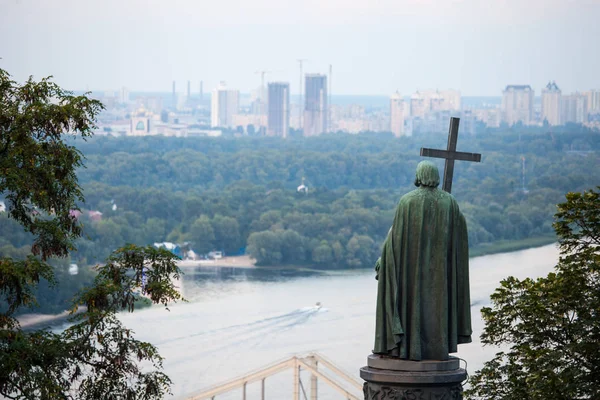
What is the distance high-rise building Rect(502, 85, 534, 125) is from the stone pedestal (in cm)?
11929

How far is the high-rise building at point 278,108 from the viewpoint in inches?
5822

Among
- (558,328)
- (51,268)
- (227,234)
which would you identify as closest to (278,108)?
(227,234)

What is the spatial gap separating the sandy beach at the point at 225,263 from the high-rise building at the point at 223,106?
318 ft

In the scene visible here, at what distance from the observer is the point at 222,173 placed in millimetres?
92000

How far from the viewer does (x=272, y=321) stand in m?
47.2

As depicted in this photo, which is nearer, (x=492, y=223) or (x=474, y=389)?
(x=474, y=389)

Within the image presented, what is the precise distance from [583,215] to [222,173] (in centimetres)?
8181

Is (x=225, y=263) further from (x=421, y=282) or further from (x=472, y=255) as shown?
(x=421, y=282)

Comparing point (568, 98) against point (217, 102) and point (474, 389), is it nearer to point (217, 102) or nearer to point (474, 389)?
point (217, 102)

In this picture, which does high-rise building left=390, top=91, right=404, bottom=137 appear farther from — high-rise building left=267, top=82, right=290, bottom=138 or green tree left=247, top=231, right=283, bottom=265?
green tree left=247, top=231, right=283, bottom=265

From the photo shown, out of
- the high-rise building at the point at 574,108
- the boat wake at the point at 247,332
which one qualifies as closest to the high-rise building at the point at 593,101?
the high-rise building at the point at 574,108

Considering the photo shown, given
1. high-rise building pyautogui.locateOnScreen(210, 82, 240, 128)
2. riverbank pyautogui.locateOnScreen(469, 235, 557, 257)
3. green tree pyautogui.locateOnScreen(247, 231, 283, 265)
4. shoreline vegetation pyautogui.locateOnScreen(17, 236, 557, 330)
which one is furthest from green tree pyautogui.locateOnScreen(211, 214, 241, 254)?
high-rise building pyautogui.locateOnScreen(210, 82, 240, 128)

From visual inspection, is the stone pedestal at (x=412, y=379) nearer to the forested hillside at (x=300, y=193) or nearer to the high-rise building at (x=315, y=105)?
the forested hillside at (x=300, y=193)

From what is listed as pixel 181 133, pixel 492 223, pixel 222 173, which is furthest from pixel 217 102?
pixel 492 223
